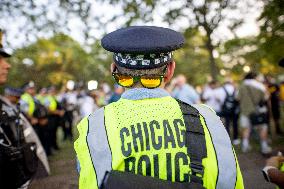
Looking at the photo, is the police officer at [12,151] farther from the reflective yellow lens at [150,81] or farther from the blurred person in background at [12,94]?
the blurred person in background at [12,94]

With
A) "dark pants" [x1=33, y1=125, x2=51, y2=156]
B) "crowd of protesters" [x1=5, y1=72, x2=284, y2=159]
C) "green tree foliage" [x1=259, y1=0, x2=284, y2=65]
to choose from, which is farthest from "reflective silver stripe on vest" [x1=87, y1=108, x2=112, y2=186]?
"dark pants" [x1=33, y1=125, x2=51, y2=156]

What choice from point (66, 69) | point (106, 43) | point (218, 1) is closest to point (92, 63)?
point (66, 69)

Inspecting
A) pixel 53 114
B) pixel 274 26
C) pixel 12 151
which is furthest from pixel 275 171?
pixel 53 114

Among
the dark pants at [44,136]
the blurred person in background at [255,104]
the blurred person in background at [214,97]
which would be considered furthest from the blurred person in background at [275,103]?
the dark pants at [44,136]

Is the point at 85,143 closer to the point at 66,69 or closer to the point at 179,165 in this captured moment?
the point at 179,165

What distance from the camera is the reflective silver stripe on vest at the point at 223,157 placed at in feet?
5.52

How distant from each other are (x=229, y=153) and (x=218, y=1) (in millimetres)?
15326

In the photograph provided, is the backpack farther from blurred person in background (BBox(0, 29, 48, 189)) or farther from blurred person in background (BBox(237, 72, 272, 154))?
blurred person in background (BBox(0, 29, 48, 189))

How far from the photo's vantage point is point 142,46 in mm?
1759

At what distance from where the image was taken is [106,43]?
1.84 m

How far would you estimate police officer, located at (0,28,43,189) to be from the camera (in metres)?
3.04

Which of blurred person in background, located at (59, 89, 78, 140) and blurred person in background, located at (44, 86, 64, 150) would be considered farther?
blurred person in background, located at (59, 89, 78, 140)

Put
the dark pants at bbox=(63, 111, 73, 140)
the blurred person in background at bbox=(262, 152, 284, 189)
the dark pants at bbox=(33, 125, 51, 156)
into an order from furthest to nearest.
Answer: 1. the dark pants at bbox=(63, 111, 73, 140)
2. the dark pants at bbox=(33, 125, 51, 156)
3. the blurred person in background at bbox=(262, 152, 284, 189)

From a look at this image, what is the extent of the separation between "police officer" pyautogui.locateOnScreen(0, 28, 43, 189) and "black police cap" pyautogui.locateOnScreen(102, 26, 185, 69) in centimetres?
163
